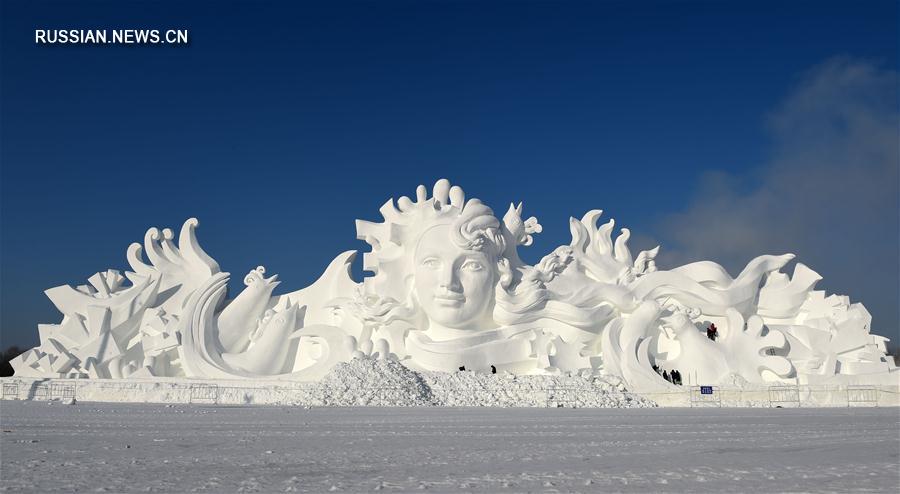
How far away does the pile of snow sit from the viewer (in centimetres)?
1770

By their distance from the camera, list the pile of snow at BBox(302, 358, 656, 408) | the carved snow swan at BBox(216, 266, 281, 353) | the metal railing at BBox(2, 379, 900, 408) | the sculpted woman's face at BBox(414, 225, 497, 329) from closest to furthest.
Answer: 1. the pile of snow at BBox(302, 358, 656, 408)
2. the metal railing at BBox(2, 379, 900, 408)
3. the sculpted woman's face at BBox(414, 225, 497, 329)
4. the carved snow swan at BBox(216, 266, 281, 353)

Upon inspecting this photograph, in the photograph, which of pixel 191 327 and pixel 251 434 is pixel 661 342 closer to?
pixel 191 327

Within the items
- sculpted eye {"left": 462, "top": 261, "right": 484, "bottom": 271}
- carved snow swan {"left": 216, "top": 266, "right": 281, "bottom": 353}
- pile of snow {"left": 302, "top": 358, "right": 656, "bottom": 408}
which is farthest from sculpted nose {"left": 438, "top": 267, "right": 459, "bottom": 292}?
carved snow swan {"left": 216, "top": 266, "right": 281, "bottom": 353}

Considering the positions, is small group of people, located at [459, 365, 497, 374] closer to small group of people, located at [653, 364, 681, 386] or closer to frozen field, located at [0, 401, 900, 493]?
small group of people, located at [653, 364, 681, 386]

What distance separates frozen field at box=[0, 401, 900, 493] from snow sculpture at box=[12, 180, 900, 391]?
48.9 ft

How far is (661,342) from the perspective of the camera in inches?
986

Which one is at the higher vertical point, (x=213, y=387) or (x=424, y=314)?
(x=424, y=314)

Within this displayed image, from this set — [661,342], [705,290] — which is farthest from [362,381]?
[705,290]

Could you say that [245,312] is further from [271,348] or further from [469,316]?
[469,316]

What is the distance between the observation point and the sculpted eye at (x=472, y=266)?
2389cm

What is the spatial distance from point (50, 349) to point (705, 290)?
21.0m

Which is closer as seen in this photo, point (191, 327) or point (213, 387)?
point (213, 387)

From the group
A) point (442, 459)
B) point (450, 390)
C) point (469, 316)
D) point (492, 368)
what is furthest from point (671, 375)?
point (442, 459)

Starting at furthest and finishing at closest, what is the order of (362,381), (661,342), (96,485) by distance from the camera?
(661,342) < (362,381) < (96,485)
